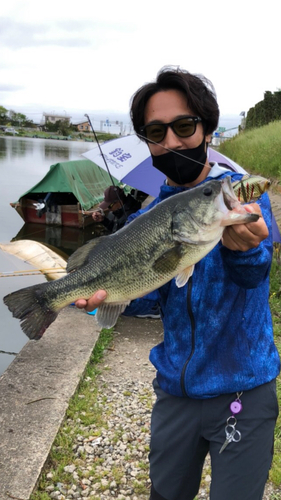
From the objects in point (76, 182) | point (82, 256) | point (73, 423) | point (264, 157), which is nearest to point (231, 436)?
point (82, 256)

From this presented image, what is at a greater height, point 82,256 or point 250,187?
point 250,187

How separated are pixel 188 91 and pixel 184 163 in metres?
0.38

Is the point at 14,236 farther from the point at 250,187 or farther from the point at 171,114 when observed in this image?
the point at 250,187

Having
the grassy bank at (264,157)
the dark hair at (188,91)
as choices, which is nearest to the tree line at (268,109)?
the grassy bank at (264,157)

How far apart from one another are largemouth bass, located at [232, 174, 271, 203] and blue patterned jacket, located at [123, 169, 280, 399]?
0.11 m

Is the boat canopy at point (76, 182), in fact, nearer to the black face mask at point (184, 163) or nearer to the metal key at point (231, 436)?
the black face mask at point (184, 163)

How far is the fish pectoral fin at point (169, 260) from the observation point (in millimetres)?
1982

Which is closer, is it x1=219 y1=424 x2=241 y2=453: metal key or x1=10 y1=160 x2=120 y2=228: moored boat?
x1=219 y1=424 x2=241 y2=453: metal key

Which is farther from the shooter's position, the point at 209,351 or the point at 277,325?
the point at 277,325

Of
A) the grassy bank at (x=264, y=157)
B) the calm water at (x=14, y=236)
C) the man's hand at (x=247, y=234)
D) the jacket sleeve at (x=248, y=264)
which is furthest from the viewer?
the grassy bank at (x=264, y=157)

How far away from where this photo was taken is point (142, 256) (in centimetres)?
213

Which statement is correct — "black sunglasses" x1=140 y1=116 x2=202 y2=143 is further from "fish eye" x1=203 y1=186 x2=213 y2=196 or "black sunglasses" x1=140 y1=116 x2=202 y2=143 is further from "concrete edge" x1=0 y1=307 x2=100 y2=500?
"concrete edge" x1=0 y1=307 x2=100 y2=500

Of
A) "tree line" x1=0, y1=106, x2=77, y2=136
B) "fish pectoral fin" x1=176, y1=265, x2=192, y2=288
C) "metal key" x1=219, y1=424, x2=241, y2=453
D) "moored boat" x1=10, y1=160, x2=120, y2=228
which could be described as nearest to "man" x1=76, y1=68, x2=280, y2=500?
"metal key" x1=219, y1=424, x2=241, y2=453

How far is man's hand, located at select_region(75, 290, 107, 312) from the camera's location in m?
2.25
